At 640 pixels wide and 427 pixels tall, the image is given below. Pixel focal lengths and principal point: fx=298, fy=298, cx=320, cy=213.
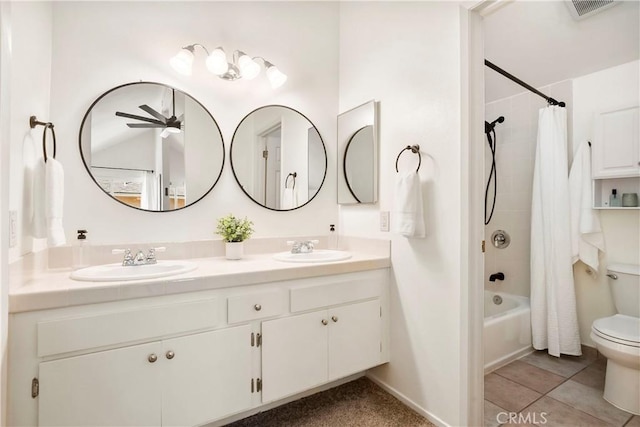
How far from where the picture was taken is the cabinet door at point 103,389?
1.04 meters

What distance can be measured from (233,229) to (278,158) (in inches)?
25.4

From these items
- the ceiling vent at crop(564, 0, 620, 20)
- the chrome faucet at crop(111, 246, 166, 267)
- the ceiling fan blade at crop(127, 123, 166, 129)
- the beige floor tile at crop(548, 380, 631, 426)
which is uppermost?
the ceiling vent at crop(564, 0, 620, 20)

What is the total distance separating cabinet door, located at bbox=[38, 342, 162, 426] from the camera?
1.04 meters

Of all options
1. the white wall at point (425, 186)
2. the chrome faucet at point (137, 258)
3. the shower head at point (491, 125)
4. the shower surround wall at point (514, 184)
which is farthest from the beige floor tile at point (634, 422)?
the chrome faucet at point (137, 258)

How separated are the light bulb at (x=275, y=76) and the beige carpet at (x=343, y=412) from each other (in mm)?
2044

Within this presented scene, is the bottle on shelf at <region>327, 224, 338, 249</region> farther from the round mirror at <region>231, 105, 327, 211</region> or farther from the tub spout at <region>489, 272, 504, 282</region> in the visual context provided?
the tub spout at <region>489, 272, 504, 282</region>

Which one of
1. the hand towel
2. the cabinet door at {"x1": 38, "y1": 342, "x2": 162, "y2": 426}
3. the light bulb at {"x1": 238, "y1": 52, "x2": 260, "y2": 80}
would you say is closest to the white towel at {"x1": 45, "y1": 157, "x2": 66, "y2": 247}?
the hand towel

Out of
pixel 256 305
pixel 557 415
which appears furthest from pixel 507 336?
pixel 256 305

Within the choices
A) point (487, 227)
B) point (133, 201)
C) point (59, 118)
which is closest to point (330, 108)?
point (133, 201)

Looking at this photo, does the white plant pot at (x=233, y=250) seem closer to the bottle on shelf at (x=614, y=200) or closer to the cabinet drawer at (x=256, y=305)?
the cabinet drawer at (x=256, y=305)

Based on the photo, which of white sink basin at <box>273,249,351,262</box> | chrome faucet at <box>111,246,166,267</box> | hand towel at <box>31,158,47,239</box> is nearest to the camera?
hand towel at <box>31,158,47,239</box>

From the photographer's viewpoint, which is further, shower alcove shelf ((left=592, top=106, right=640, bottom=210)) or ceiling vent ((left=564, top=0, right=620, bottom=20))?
shower alcove shelf ((left=592, top=106, right=640, bottom=210))

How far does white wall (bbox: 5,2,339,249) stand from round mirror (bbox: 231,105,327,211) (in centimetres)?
6

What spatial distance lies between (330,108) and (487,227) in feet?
6.17
